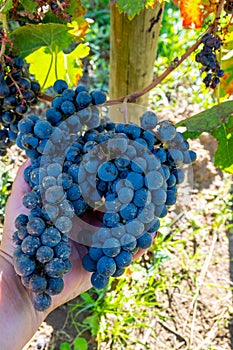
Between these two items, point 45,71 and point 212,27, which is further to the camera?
point 45,71

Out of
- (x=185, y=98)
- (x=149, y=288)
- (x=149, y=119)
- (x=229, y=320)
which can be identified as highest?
(x=185, y=98)

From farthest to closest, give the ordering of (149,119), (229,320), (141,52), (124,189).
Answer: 1. (229,320)
2. (141,52)
3. (149,119)
4. (124,189)

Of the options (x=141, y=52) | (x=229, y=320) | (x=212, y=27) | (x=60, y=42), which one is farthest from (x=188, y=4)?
(x=229, y=320)

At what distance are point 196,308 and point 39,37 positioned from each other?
1519 mm

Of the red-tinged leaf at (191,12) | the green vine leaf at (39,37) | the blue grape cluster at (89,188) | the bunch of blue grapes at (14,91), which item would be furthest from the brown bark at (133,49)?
the blue grape cluster at (89,188)

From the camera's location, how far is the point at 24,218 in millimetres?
960

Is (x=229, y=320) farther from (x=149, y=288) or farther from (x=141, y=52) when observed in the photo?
(x=141, y=52)

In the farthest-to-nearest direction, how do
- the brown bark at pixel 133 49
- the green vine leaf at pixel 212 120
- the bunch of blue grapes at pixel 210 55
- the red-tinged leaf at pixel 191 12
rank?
the brown bark at pixel 133 49 → the red-tinged leaf at pixel 191 12 → the bunch of blue grapes at pixel 210 55 → the green vine leaf at pixel 212 120

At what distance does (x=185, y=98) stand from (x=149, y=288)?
1.33 meters

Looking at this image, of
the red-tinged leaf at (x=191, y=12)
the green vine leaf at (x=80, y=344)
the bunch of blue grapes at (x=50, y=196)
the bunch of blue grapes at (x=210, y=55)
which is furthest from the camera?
the green vine leaf at (x=80, y=344)

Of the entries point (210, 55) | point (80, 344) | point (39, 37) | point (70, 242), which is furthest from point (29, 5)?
point (80, 344)

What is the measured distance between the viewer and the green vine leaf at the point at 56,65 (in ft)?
4.82

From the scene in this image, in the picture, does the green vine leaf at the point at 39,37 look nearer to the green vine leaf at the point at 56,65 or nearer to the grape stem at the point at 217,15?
the green vine leaf at the point at 56,65

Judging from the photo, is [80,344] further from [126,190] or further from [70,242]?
[126,190]
